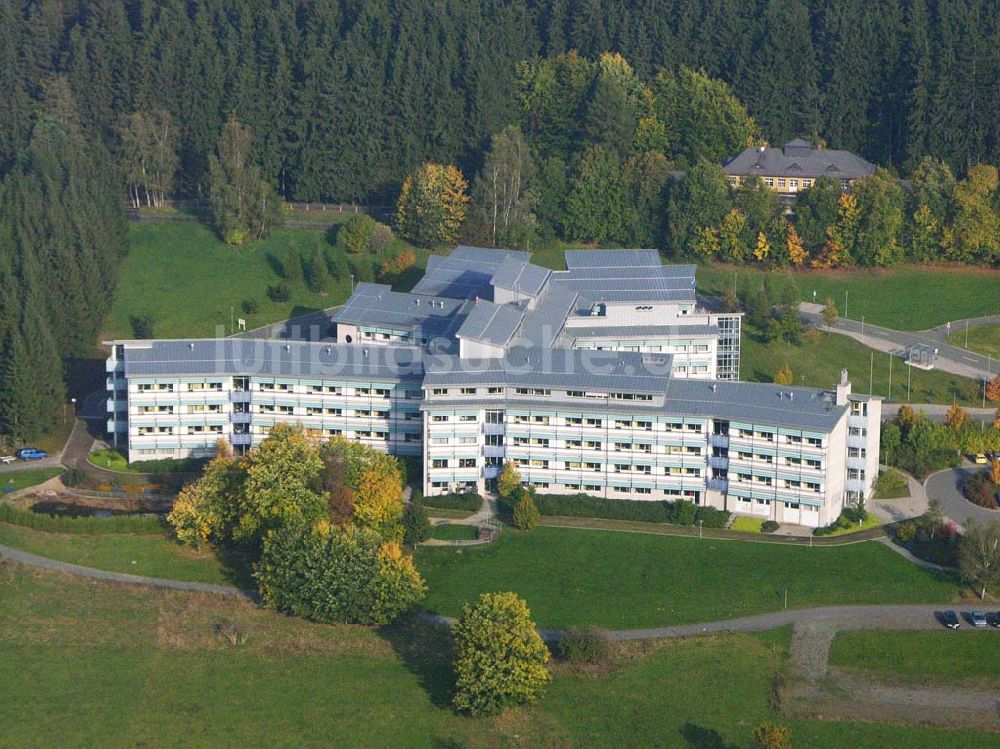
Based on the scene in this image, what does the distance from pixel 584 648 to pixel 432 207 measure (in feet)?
238

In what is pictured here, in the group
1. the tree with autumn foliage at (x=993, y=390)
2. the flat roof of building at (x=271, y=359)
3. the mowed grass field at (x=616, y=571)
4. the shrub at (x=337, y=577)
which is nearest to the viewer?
the shrub at (x=337, y=577)

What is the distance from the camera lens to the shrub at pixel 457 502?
110 meters

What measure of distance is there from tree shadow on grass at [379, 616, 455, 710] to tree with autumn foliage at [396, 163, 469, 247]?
66.0 metres

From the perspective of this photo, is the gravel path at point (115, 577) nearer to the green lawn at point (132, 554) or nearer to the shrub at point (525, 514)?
the green lawn at point (132, 554)

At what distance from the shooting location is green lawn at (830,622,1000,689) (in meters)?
90.1

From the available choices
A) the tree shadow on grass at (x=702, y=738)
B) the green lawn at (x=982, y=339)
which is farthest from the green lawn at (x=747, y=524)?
the green lawn at (x=982, y=339)

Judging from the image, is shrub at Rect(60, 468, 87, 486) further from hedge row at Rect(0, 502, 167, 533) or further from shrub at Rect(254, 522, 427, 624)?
shrub at Rect(254, 522, 427, 624)

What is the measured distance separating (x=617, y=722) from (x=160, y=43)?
10832 centimetres

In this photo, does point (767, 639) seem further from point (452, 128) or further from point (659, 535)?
point (452, 128)

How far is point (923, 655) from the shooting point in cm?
9200

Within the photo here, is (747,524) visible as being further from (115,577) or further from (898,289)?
(898,289)

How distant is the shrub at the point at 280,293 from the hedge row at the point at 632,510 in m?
44.2

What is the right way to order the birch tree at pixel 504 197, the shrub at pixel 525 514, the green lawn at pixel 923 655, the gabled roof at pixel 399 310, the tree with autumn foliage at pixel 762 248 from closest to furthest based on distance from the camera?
1. the green lawn at pixel 923 655
2. the shrub at pixel 525 514
3. the gabled roof at pixel 399 310
4. the tree with autumn foliage at pixel 762 248
5. the birch tree at pixel 504 197

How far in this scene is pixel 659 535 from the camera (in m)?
107
